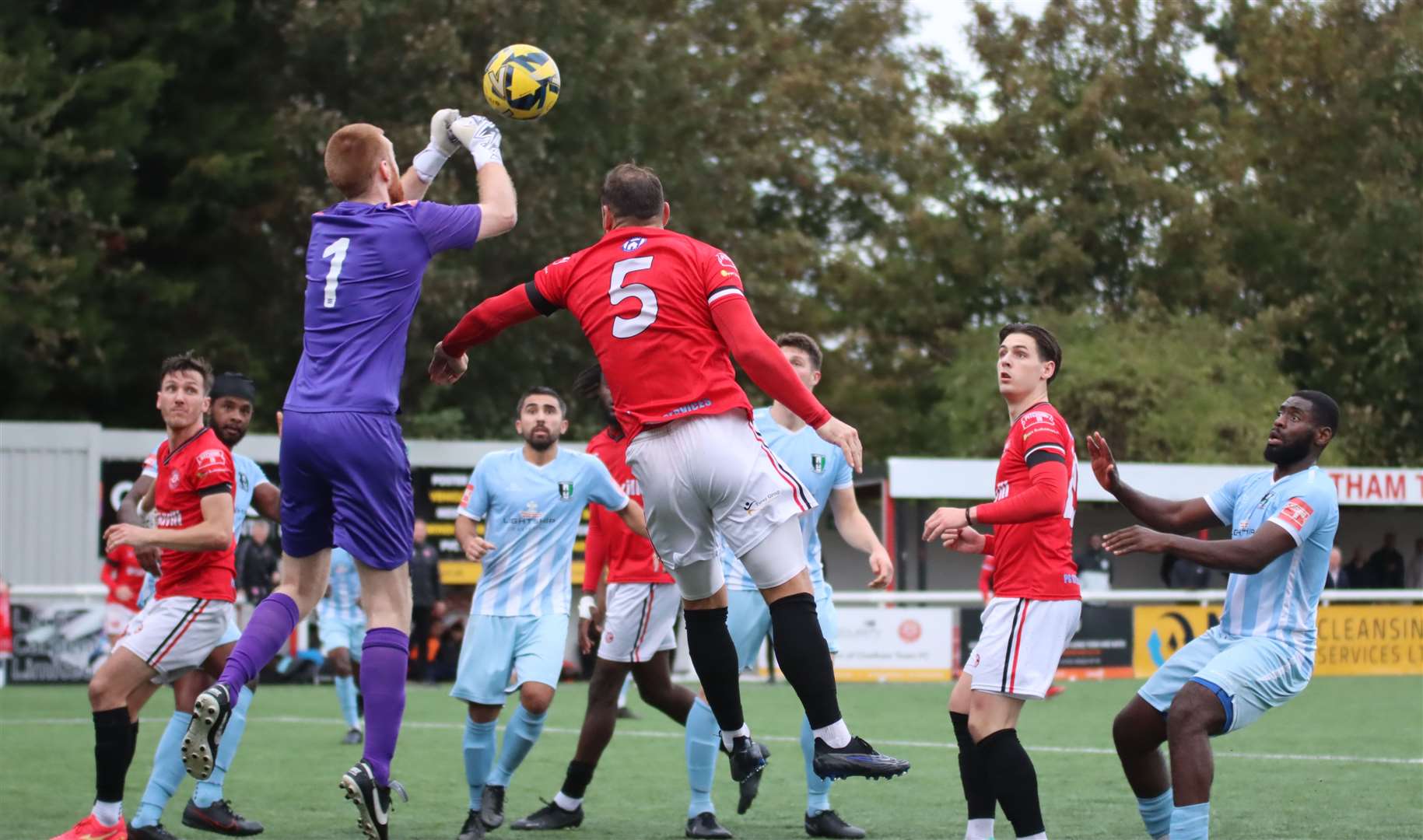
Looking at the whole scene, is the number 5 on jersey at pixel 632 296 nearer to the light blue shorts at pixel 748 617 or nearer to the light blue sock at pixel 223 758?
the light blue shorts at pixel 748 617

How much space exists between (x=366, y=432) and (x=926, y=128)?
1454 inches

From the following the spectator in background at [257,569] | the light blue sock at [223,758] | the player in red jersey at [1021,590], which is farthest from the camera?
the spectator in background at [257,569]

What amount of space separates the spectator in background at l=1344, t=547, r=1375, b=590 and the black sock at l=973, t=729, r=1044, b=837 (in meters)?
23.9

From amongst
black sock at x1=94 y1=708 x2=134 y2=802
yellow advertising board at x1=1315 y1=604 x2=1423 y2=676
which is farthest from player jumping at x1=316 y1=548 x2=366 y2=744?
yellow advertising board at x1=1315 y1=604 x2=1423 y2=676

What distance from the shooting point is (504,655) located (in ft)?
31.7

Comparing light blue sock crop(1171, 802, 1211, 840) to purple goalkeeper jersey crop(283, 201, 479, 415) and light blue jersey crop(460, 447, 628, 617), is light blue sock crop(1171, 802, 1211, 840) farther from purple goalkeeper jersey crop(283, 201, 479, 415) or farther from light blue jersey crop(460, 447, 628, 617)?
light blue jersey crop(460, 447, 628, 617)

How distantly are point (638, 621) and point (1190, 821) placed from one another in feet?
12.1

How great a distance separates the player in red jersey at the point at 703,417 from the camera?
261 inches

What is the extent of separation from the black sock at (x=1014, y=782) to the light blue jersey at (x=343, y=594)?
29.6 feet

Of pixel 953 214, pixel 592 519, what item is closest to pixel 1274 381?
pixel 953 214

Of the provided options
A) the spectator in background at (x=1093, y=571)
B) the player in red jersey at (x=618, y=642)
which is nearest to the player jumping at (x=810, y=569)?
the player in red jersey at (x=618, y=642)

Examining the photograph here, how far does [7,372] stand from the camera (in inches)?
1168

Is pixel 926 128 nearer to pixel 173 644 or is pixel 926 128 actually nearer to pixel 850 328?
pixel 850 328

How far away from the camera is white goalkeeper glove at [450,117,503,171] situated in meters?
7.13
